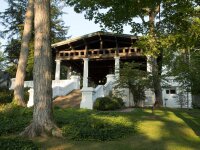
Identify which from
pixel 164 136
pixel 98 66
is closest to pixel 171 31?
pixel 164 136

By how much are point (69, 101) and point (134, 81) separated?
5.46 m

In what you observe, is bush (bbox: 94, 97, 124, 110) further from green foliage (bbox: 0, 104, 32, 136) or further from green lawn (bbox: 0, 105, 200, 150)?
green lawn (bbox: 0, 105, 200, 150)

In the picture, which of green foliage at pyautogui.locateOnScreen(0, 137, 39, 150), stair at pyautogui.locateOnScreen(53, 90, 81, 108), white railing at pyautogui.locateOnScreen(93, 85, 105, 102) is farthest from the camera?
stair at pyautogui.locateOnScreen(53, 90, 81, 108)

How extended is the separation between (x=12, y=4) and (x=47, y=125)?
39.7 meters

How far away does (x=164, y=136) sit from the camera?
39.5 feet

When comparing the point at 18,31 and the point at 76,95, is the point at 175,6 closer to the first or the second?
the point at 76,95

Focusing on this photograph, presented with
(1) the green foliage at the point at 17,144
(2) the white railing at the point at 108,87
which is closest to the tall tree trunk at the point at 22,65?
(2) the white railing at the point at 108,87

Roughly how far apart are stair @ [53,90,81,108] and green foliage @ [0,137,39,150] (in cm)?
1391

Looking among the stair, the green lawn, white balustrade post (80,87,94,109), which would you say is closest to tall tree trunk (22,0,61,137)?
the green lawn

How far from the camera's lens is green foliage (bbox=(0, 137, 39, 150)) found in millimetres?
9716

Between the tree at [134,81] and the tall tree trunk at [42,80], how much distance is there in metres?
12.9

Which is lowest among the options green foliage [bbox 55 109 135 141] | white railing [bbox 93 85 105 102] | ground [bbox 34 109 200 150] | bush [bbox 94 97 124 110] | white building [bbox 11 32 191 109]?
ground [bbox 34 109 200 150]

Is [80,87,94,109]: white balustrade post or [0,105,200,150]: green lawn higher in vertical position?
[80,87,94,109]: white balustrade post

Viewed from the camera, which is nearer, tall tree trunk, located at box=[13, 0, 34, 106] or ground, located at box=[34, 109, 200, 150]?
ground, located at box=[34, 109, 200, 150]
